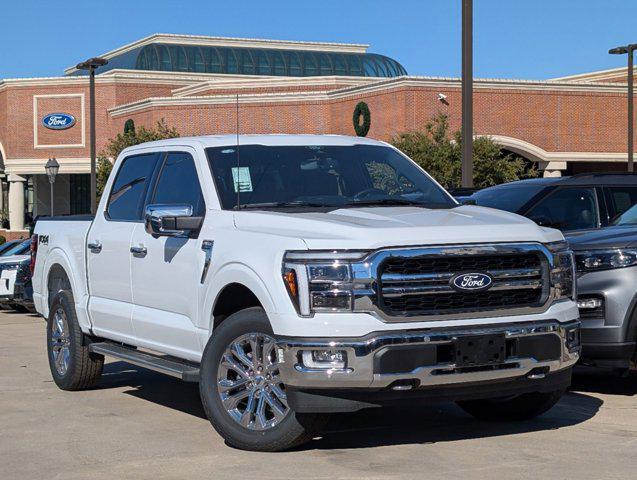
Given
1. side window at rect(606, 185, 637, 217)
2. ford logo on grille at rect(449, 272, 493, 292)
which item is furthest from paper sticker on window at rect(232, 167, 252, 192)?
side window at rect(606, 185, 637, 217)

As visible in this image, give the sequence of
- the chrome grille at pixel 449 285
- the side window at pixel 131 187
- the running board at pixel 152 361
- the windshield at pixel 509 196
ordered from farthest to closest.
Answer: the windshield at pixel 509 196, the side window at pixel 131 187, the running board at pixel 152 361, the chrome grille at pixel 449 285

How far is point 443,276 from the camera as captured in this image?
6.81m

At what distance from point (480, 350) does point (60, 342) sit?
4.96m

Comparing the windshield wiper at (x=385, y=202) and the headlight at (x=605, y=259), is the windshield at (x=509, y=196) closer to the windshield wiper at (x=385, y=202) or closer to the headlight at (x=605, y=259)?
the headlight at (x=605, y=259)

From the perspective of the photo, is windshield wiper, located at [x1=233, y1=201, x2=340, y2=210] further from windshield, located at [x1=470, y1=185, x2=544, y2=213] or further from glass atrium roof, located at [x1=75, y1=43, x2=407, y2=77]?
glass atrium roof, located at [x1=75, y1=43, x2=407, y2=77]

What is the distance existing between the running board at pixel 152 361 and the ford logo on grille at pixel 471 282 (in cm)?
195

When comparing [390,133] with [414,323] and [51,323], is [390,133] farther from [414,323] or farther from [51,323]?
[414,323]

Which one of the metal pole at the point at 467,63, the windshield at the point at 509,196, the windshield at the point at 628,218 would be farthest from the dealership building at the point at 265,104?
the windshield at the point at 628,218

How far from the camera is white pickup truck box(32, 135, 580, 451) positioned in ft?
21.8

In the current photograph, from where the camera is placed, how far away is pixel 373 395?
668 centimetres

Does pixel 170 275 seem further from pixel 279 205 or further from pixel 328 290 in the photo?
pixel 328 290

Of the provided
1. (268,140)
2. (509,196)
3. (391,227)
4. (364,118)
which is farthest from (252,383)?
(364,118)

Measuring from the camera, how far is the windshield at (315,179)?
802cm

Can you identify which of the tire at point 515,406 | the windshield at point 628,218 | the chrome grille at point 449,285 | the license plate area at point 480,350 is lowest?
the tire at point 515,406
